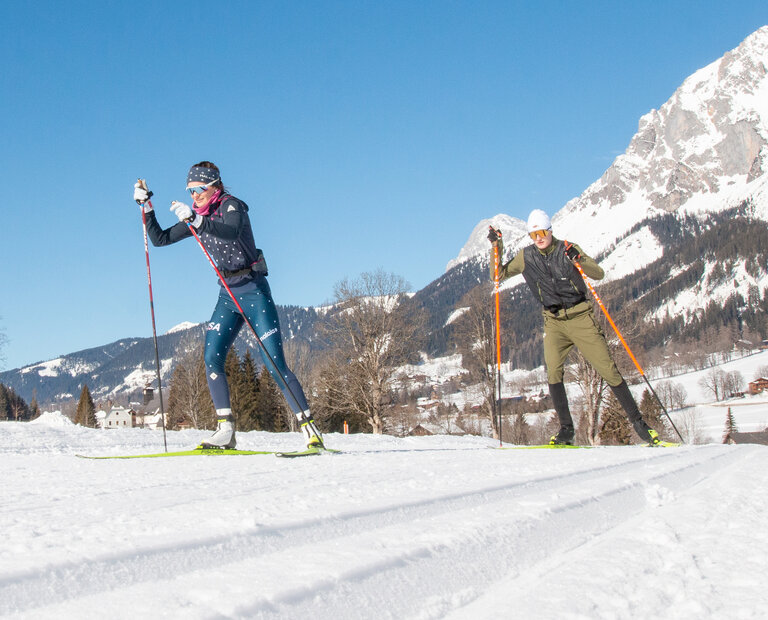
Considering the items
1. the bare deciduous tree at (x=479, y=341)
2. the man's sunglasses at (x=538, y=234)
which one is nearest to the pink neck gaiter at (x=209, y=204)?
the man's sunglasses at (x=538, y=234)

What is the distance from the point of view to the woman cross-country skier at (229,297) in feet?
16.9

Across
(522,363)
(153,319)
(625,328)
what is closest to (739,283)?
(522,363)

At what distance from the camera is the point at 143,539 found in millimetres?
1665

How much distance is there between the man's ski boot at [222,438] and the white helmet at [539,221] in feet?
11.6

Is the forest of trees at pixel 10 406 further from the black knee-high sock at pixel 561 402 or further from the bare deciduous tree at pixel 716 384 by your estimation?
the bare deciduous tree at pixel 716 384

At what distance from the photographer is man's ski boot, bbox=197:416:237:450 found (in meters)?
5.12

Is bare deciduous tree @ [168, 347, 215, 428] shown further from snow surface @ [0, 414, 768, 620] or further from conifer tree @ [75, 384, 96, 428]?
snow surface @ [0, 414, 768, 620]

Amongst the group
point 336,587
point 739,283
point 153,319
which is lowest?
point 336,587

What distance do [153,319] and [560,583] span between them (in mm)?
5407

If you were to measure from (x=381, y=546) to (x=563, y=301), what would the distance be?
513 cm

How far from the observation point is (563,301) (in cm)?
644

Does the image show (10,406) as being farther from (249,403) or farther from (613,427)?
(613,427)

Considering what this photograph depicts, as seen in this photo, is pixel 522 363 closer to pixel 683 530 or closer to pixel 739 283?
pixel 739 283

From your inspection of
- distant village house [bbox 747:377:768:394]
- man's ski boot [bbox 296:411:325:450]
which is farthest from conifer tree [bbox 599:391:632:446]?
distant village house [bbox 747:377:768:394]
